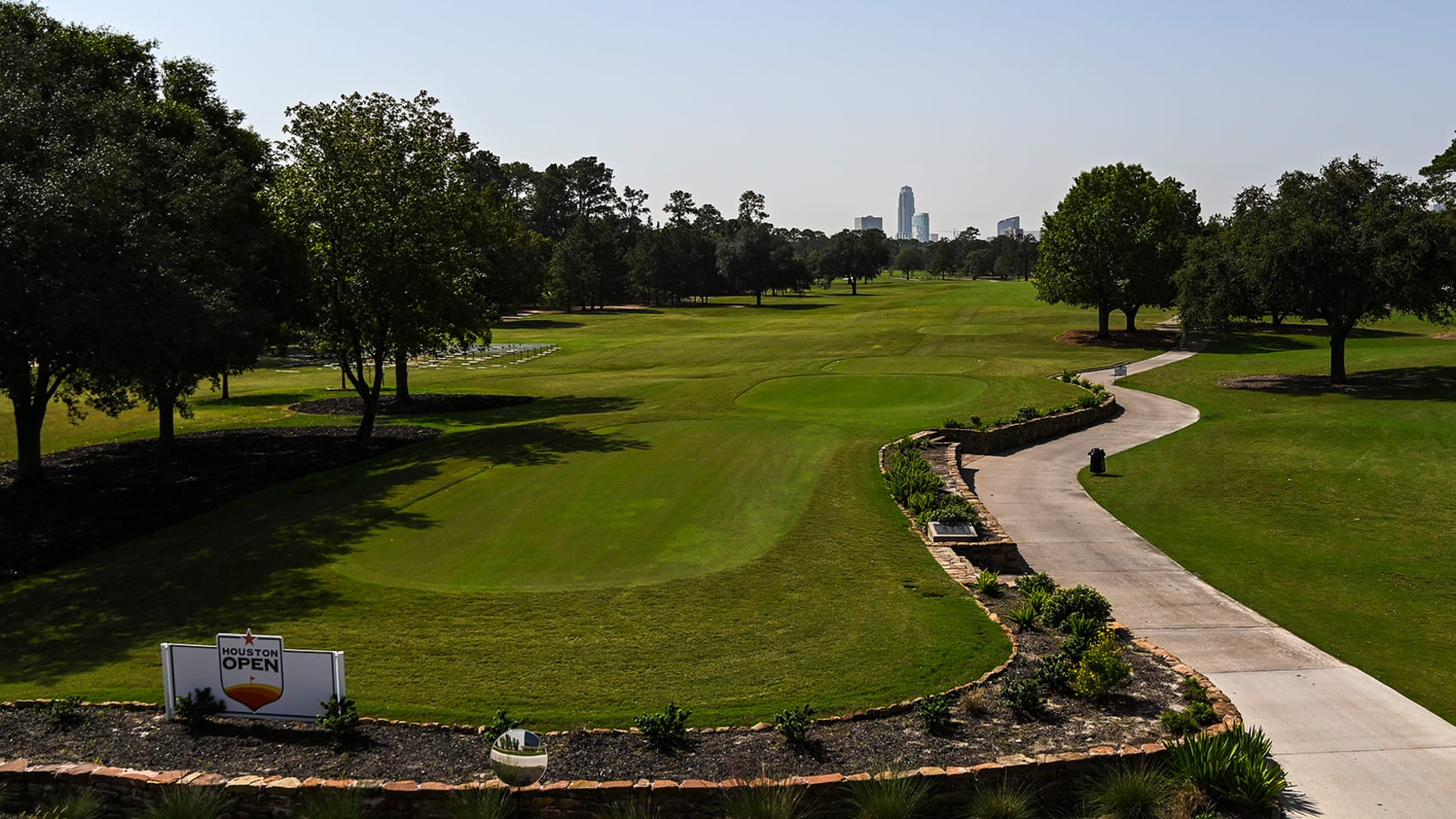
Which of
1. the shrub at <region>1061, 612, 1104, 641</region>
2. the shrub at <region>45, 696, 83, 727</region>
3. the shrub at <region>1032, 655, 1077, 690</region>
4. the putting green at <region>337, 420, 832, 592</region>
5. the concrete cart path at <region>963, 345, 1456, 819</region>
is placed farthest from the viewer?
the putting green at <region>337, 420, 832, 592</region>

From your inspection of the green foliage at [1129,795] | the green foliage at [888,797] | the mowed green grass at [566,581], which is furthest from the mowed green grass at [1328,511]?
the green foliage at [888,797]

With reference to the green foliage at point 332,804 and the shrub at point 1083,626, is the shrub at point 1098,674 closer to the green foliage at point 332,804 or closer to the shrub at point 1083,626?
the shrub at point 1083,626

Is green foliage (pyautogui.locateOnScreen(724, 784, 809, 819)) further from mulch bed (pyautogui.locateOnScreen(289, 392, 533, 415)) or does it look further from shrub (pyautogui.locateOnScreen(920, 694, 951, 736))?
mulch bed (pyautogui.locateOnScreen(289, 392, 533, 415))

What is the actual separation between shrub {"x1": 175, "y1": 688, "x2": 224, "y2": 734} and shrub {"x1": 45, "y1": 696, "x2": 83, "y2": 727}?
1292 millimetres

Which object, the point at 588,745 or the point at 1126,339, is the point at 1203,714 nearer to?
the point at 588,745

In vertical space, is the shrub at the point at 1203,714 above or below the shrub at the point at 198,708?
below

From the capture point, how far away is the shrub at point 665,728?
33.6 ft

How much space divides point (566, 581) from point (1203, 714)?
397 inches

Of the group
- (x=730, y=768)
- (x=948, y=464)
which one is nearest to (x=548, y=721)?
(x=730, y=768)

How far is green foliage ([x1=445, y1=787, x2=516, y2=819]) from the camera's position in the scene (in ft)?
29.6

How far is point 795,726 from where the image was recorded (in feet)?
33.9

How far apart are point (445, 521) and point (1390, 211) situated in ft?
144

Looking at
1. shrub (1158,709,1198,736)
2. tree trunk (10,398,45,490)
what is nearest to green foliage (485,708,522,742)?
shrub (1158,709,1198,736)

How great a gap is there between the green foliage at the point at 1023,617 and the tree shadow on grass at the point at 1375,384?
33.8 metres
